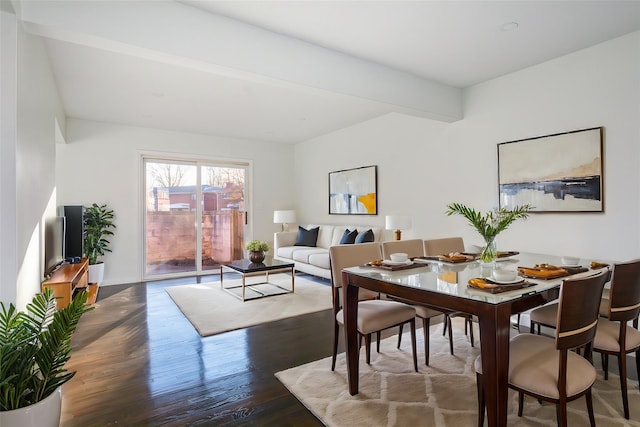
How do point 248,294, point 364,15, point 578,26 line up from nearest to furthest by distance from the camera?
point 364,15 → point 578,26 → point 248,294

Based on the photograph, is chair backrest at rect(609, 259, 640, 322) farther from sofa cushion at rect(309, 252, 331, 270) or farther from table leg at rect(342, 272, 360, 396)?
sofa cushion at rect(309, 252, 331, 270)

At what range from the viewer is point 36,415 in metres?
1.55

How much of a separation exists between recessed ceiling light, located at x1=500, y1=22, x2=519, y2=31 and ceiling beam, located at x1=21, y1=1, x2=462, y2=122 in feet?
3.74

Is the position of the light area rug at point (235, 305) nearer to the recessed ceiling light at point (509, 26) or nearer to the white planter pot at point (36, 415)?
the white planter pot at point (36, 415)

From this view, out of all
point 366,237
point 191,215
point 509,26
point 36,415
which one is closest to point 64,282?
point 36,415

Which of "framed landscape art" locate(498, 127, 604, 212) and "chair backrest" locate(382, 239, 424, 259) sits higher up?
"framed landscape art" locate(498, 127, 604, 212)

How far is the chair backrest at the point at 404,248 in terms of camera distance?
2.99 metres

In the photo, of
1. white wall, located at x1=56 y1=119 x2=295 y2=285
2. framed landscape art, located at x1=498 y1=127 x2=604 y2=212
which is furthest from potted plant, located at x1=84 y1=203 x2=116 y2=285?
framed landscape art, located at x1=498 y1=127 x2=604 y2=212

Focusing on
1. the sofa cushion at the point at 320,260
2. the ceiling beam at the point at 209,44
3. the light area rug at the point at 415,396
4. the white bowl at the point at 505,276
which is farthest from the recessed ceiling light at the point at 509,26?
the sofa cushion at the point at 320,260

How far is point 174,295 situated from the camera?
499 cm

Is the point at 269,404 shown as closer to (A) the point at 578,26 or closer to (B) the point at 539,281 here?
(B) the point at 539,281

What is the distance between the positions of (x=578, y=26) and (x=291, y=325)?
12.4 feet

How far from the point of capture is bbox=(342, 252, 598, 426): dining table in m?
1.58

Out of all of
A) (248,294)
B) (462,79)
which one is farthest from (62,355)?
(462,79)
